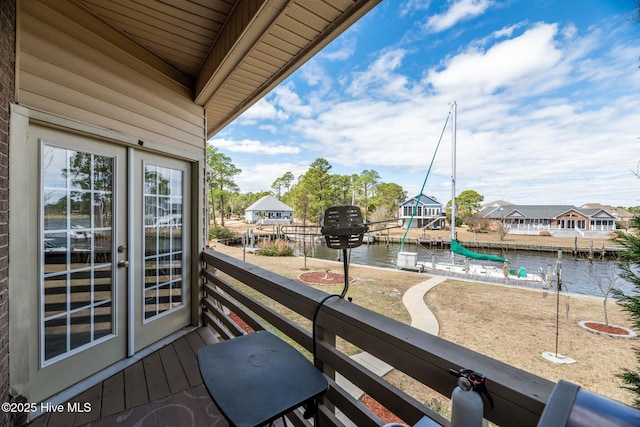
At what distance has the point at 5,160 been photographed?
1.40m

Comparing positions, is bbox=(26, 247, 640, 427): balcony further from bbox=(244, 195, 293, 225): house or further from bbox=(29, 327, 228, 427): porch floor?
bbox=(244, 195, 293, 225): house

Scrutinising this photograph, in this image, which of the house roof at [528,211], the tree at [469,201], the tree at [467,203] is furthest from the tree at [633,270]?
the tree at [469,201]

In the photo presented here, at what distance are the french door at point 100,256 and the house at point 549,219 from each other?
75.2ft

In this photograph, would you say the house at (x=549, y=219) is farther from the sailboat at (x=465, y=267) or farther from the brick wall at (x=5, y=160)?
the brick wall at (x=5, y=160)

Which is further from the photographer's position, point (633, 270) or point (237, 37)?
point (237, 37)

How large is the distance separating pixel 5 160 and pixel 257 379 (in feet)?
5.64

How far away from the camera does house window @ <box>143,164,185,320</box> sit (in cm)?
242

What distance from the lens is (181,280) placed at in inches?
109

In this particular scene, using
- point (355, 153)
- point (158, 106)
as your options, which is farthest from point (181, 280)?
point (355, 153)

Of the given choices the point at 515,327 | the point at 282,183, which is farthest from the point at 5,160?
the point at 282,183

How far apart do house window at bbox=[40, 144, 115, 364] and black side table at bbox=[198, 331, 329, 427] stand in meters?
1.50

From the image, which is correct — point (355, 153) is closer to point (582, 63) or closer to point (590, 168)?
point (582, 63)

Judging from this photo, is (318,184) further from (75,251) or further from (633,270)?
(633,270)

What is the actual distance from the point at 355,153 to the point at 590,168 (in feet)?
79.3
